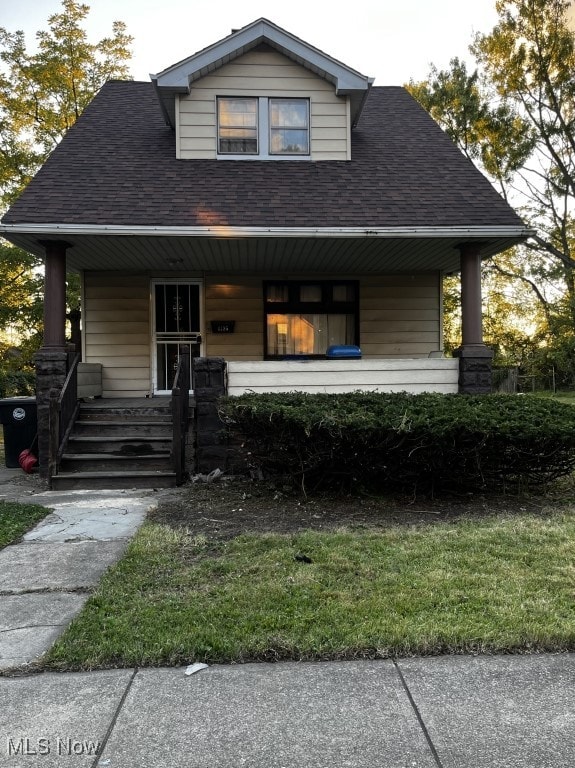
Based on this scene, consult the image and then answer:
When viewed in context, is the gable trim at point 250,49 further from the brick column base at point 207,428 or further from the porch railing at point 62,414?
the brick column base at point 207,428

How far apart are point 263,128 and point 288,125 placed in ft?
1.49

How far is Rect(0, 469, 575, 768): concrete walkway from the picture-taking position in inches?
76.2

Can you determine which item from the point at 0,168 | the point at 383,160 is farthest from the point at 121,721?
the point at 0,168

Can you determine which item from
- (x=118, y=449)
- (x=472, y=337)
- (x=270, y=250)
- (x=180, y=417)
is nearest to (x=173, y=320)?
(x=270, y=250)

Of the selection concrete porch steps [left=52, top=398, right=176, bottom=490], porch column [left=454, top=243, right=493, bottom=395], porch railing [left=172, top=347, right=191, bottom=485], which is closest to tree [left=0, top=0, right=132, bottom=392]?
concrete porch steps [left=52, top=398, right=176, bottom=490]

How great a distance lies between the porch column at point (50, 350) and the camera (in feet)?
24.6

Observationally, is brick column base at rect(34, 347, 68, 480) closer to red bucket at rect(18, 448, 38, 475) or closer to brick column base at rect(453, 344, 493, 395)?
red bucket at rect(18, 448, 38, 475)

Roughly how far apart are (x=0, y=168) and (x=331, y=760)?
18.2 metres

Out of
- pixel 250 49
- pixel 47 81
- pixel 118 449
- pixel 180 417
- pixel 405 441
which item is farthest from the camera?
pixel 47 81

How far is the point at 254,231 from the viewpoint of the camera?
7547 millimetres

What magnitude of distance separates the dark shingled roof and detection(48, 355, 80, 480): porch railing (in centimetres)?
218

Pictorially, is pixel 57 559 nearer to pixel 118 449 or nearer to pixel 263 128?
pixel 118 449

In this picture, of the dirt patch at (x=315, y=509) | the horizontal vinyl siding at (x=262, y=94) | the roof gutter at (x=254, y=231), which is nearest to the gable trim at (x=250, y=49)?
the horizontal vinyl siding at (x=262, y=94)

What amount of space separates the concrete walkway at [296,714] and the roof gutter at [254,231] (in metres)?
5.73
